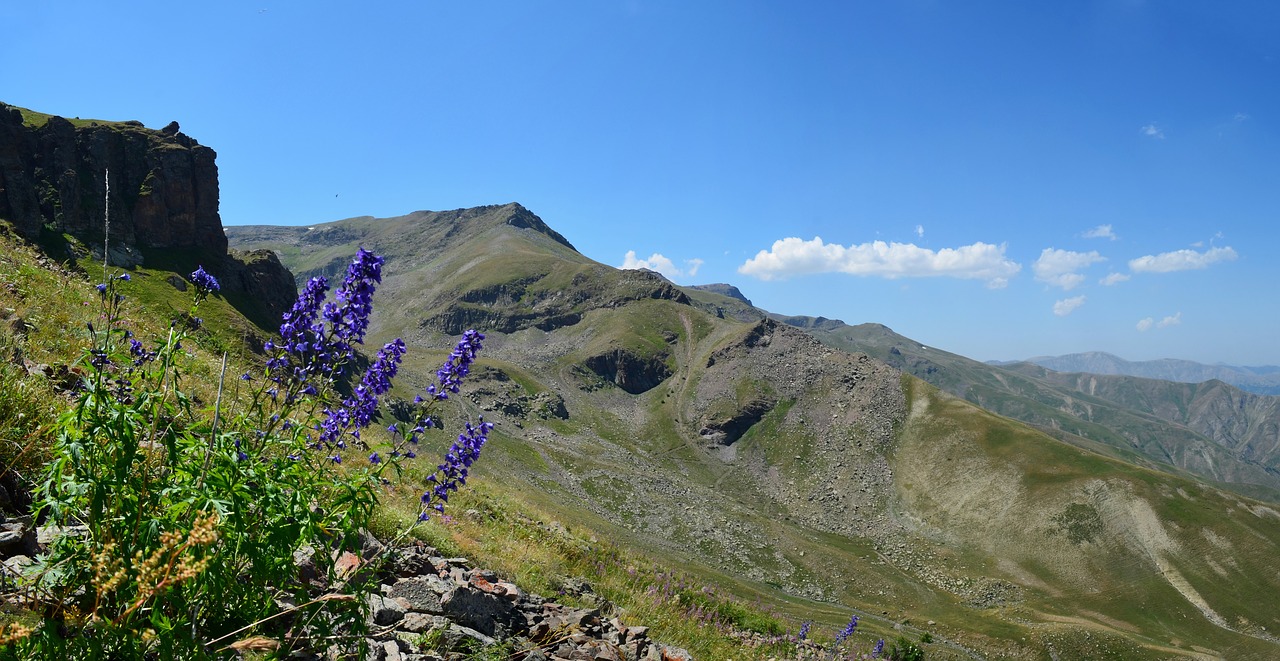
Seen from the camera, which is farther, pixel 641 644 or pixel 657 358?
pixel 657 358

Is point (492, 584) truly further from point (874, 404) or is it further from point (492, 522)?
point (874, 404)

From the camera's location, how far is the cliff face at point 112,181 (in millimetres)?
74688

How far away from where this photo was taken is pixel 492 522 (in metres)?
12.8

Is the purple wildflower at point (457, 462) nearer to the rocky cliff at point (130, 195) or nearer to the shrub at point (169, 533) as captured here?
the shrub at point (169, 533)

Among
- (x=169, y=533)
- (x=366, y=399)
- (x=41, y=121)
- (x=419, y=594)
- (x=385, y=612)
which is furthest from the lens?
(x=41, y=121)

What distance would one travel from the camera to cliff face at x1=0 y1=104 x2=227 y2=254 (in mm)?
74688

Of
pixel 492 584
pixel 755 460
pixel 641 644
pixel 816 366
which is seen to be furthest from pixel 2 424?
pixel 816 366

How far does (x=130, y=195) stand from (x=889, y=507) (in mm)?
144574

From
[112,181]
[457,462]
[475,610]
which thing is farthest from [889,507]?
[112,181]

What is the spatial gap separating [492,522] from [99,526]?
9.86 m

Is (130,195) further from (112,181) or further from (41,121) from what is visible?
(41,121)

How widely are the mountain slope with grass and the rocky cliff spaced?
4188 cm

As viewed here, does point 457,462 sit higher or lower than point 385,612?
higher

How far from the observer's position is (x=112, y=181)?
8712cm
